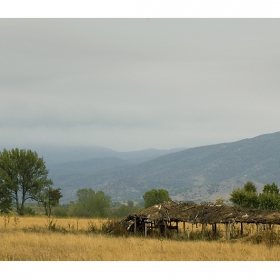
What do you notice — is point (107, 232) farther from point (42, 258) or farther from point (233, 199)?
point (233, 199)

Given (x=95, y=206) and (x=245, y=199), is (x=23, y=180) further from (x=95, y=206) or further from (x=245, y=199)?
(x=245, y=199)

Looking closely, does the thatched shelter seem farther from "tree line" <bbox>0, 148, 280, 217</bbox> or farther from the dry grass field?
"tree line" <bbox>0, 148, 280, 217</bbox>

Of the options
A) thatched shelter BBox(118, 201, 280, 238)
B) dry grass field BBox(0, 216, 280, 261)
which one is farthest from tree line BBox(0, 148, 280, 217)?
dry grass field BBox(0, 216, 280, 261)

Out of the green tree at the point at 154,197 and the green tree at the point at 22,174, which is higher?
the green tree at the point at 22,174

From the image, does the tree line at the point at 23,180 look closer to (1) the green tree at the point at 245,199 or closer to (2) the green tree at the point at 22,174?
(2) the green tree at the point at 22,174

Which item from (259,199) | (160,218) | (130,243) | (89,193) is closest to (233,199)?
(259,199)

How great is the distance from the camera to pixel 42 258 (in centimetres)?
2098

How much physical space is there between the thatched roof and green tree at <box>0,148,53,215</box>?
105 ft

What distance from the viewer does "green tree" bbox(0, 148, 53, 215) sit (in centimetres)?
6287

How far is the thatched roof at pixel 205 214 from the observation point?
3030cm

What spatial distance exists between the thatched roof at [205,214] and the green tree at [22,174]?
105 ft

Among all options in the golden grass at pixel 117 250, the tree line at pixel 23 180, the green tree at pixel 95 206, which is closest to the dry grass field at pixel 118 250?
the golden grass at pixel 117 250

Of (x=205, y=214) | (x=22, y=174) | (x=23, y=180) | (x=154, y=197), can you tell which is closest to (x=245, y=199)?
(x=154, y=197)

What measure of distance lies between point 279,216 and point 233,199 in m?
28.9
